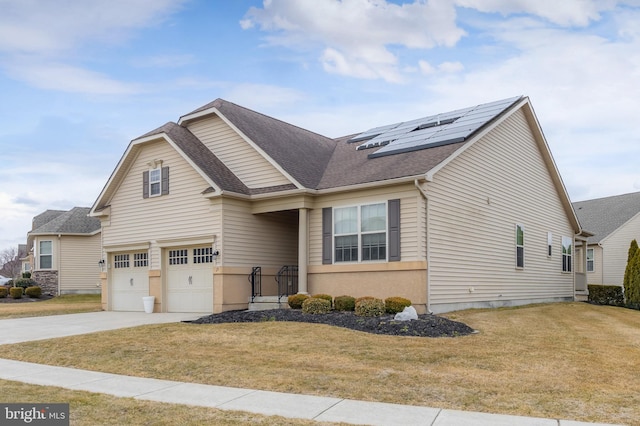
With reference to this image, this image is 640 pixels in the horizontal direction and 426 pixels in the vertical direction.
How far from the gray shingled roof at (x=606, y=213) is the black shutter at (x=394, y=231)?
23.5 m

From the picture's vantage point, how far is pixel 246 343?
1128 centimetres

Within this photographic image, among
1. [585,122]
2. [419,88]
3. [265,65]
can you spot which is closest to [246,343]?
[265,65]

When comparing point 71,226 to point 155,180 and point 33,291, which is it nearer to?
point 33,291

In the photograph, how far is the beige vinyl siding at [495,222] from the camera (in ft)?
53.5

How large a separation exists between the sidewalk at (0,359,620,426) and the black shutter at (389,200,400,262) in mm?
8584

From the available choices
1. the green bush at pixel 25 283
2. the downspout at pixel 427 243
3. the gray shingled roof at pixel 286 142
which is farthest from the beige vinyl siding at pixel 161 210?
the green bush at pixel 25 283

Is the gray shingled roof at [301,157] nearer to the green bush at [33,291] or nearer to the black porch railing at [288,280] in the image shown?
the black porch railing at [288,280]

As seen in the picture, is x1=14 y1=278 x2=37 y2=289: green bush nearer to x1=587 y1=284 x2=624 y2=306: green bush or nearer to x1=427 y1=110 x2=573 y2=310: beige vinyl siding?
x1=427 y1=110 x2=573 y2=310: beige vinyl siding

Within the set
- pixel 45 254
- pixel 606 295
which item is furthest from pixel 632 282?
pixel 45 254

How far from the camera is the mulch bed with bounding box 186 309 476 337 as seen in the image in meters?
12.0

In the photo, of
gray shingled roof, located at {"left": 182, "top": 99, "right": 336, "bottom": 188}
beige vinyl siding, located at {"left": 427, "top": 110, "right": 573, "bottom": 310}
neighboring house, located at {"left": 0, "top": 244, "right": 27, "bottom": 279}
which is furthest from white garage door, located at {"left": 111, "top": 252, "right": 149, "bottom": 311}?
neighboring house, located at {"left": 0, "top": 244, "right": 27, "bottom": 279}

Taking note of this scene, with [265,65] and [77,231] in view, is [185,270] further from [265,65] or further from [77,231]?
[77,231]

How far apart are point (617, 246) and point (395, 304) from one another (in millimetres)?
25606

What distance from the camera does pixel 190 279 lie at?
19.0 metres
